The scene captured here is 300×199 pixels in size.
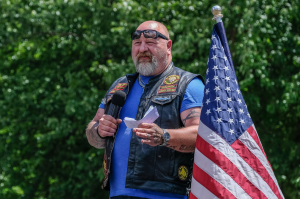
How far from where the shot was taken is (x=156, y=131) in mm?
2443

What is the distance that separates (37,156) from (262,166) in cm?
741

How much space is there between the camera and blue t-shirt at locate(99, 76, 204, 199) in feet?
8.79

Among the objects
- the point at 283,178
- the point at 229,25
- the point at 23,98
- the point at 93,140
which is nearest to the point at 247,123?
the point at 93,140

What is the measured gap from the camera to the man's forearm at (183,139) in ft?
8.34

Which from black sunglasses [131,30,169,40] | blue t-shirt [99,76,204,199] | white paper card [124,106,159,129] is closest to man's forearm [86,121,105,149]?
blue t-shirt [99,76,204,199]

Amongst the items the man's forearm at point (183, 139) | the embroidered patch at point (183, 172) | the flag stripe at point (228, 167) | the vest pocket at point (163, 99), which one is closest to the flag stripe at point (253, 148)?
the flag stripe at point (228, 167)

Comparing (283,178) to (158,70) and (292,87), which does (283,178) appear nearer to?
(292,87)

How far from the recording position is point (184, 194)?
271cm

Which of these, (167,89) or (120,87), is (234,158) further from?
(120,87)

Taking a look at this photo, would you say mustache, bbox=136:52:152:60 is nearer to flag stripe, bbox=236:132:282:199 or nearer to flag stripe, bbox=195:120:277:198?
flag stripe, bbox=195:120:277:198

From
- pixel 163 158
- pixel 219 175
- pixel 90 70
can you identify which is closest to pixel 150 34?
pixel 163 158

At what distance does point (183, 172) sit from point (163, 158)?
180 mm

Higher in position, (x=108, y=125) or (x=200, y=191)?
(x=108, y=125)

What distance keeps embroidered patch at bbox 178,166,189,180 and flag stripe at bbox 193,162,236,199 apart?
0.12m
